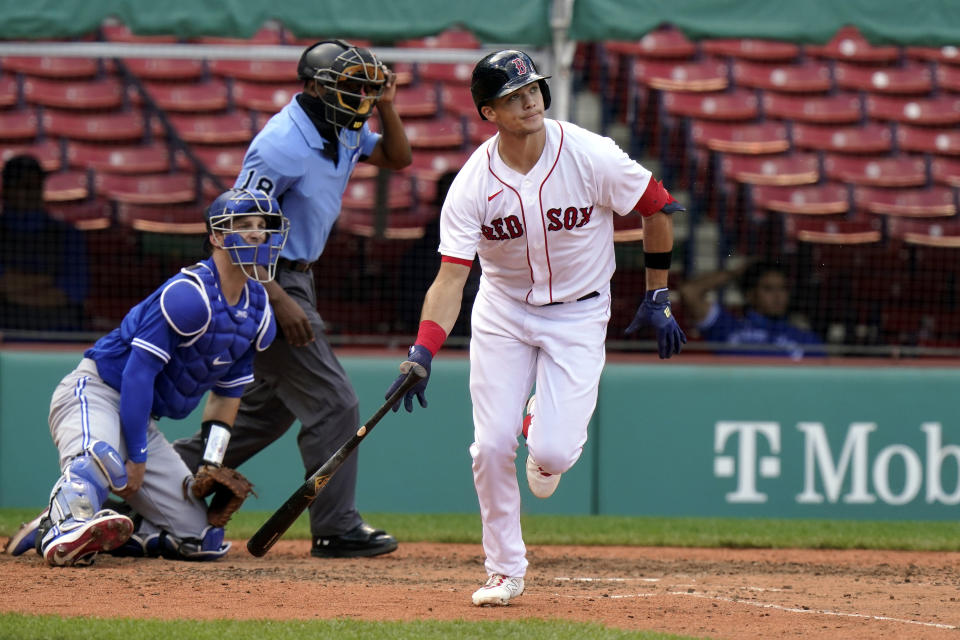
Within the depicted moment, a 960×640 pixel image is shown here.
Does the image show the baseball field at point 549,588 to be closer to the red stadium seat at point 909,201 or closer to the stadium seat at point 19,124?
the red stadium seat at point 909,201

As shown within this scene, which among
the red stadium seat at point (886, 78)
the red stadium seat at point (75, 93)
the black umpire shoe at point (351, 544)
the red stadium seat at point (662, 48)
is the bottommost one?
the black umpire shoe at point (351, 544)

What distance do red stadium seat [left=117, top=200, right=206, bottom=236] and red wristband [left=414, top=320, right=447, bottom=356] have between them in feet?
13.9

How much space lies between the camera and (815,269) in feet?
27.8

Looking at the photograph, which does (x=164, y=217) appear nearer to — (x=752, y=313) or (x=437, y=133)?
(x=437, y=133)

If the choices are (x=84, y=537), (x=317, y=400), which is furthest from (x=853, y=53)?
(x=84, y=537)

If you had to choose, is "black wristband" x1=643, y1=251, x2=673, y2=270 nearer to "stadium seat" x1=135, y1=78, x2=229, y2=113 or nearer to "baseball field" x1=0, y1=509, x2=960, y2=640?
"baseball field" x1=0, y1=509, x2=960, y2=640

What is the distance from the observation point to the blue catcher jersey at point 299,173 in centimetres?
543

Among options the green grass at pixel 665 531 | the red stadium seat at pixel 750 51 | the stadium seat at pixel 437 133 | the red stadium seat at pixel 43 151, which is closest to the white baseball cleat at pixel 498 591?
the green grass at pixel 665 531

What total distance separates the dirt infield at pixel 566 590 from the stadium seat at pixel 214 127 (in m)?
4.30

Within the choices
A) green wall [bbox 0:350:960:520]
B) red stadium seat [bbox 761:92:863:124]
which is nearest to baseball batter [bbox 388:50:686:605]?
green wall [bbox 0:350:960:520]

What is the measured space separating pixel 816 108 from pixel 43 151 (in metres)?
5.65

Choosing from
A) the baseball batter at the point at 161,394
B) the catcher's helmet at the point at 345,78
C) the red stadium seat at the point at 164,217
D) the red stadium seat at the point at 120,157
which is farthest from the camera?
the red stadium seat at the point at 120,157

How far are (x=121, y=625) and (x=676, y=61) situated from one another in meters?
7.75

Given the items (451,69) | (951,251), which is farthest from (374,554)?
(451,69)
